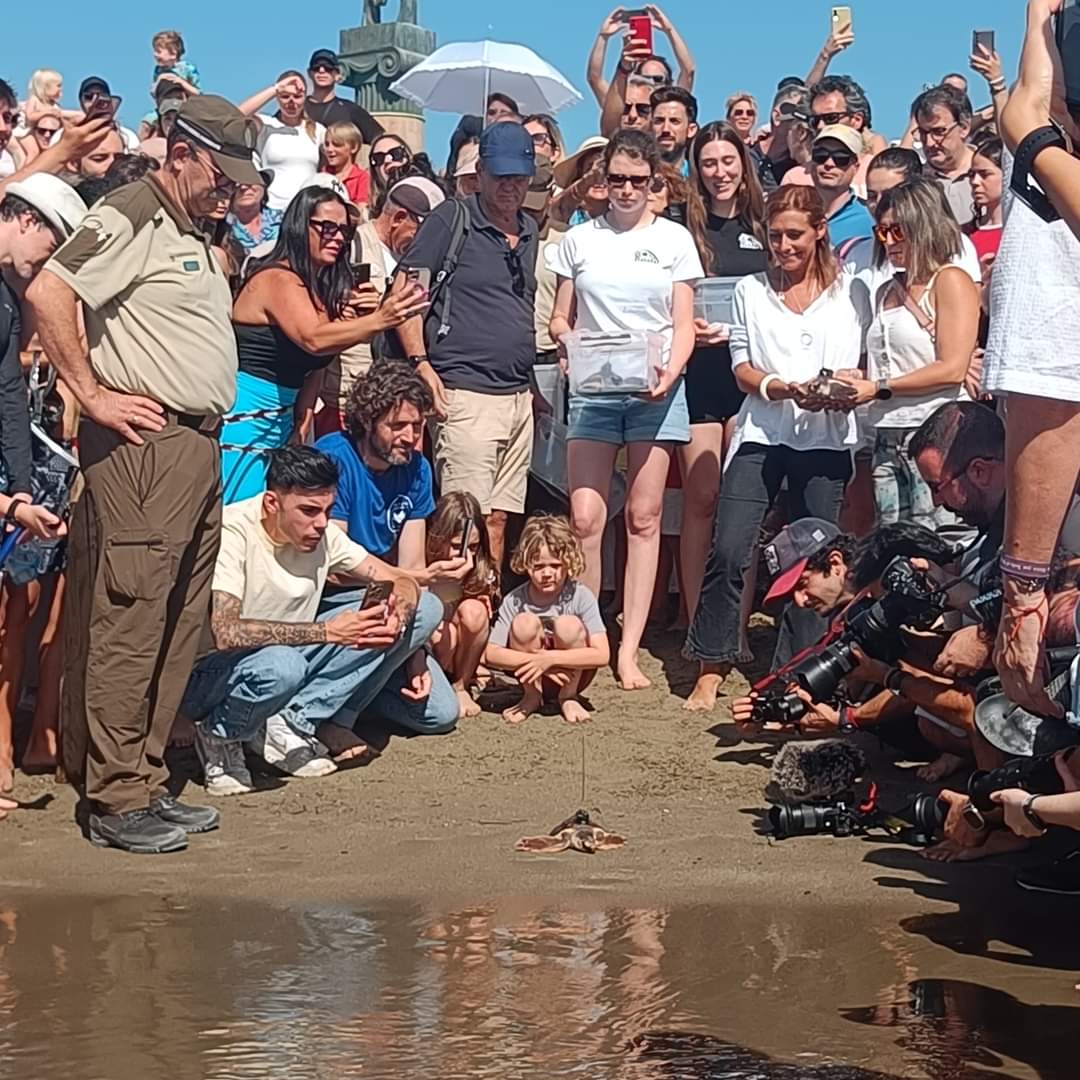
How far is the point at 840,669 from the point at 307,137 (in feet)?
18.1

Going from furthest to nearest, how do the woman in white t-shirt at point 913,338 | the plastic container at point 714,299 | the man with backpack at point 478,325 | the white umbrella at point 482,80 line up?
the white umbrella at point 482,80 < the plastic container at point 714,299 < the man with backpack at point 478,325 < the woman in white t-shirt at point 913,338

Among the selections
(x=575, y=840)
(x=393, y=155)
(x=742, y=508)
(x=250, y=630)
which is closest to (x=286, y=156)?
(x=393, y=155)

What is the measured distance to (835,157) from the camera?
8.43 m

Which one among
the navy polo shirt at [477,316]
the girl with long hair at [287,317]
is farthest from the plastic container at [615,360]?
the girl with long hair at [287,317]

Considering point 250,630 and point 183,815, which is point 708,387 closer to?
point 250,630

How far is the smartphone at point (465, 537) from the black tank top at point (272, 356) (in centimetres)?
87

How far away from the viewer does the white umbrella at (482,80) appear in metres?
11.0

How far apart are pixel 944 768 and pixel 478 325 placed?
283 cm

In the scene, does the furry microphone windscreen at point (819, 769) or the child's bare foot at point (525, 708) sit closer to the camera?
the furry microphone windscreen at point (819, 769)

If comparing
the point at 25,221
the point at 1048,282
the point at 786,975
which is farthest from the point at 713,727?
the point at 1048,282

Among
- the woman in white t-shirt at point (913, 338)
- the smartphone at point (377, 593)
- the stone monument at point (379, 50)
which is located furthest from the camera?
the stone monument at point (379, 50)

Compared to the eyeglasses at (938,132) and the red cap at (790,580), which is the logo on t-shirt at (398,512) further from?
the eyeglasses at (938,132)

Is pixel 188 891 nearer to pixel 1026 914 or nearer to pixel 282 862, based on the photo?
pixel 282 862

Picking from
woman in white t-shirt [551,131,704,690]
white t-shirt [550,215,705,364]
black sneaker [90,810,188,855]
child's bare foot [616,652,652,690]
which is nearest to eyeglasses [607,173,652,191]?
woman in white t-shirt [551,131,704,690]
